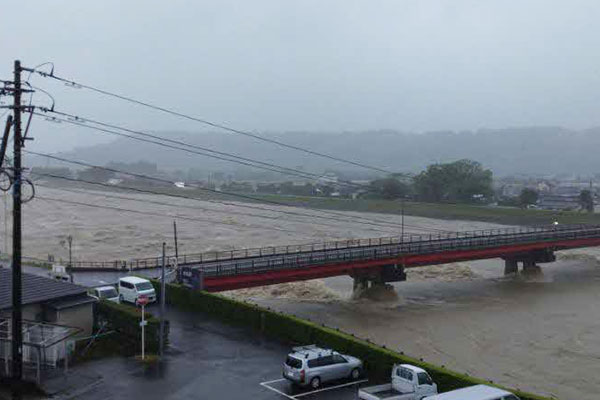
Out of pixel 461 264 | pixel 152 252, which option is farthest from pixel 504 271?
pixel 152 252

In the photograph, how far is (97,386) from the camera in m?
17.1

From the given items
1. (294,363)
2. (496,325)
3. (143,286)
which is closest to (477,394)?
(294,363)

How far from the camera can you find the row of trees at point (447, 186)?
122094 mm

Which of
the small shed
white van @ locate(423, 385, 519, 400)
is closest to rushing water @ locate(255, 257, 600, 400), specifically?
white van @ locate(423, 385, 519, 400)

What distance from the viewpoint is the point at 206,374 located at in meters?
18.4

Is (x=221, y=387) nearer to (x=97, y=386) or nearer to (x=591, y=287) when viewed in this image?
(x=97, y=386)

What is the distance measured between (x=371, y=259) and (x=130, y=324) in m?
19.0

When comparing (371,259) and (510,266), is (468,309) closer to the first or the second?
(371,259)

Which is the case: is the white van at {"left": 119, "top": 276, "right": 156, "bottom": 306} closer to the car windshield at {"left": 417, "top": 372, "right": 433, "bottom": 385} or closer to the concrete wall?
the concrete wall

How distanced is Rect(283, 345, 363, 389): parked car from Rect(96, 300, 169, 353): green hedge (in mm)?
4930

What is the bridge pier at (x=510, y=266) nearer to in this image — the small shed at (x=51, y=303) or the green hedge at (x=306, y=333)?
the green hedge at (x=306, y=333)

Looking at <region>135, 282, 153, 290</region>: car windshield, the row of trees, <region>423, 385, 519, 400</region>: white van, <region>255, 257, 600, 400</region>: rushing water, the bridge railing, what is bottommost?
<region>255, 257, 600, 400</region>: rushing water

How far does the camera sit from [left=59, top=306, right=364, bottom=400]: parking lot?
16750 millimetres

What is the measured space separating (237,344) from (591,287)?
34.2 metres
